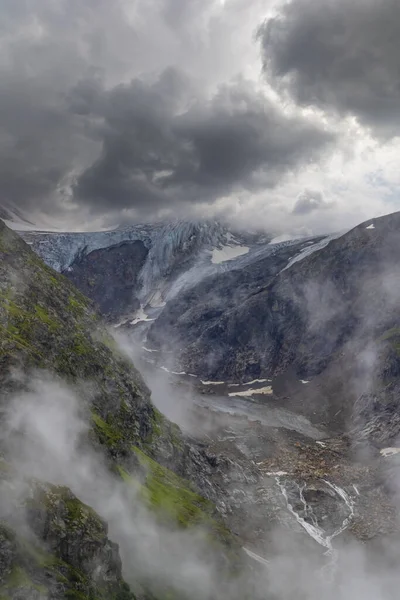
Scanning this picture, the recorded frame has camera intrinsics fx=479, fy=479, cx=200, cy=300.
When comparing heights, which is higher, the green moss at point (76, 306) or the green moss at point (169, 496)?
the green moss at point (76, 306)

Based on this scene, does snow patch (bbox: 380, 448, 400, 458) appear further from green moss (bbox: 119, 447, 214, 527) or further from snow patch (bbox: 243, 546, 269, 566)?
green moss (bbox: 119, 447, 214, 527)

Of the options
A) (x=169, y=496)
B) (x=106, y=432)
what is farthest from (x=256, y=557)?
(x=106, y=432)

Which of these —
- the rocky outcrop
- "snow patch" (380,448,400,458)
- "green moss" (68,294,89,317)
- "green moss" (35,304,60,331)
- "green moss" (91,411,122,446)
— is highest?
"green moss" (68,294,89,317)

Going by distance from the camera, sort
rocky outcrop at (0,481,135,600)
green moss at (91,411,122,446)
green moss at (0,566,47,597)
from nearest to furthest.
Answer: green moss at (0,566,47,597) → rocky outcrop at (0,481,135,600) → green moss at (91,411,122,446)

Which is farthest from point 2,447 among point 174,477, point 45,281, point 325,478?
point 325,478

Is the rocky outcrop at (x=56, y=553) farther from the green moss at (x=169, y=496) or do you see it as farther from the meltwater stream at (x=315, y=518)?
the meltwater stream at (x=315, y=518)

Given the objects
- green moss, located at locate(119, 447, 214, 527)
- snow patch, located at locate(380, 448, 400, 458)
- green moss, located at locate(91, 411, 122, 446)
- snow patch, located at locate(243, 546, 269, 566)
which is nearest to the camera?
green moss, located at locate(119, 447, 214, 527)

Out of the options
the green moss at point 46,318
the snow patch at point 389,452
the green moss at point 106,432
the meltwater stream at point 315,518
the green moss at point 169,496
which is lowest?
the meltwater stream at point 315,518

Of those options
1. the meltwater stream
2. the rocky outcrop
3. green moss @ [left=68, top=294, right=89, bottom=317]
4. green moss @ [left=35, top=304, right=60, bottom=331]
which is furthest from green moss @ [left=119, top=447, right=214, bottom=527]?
green moss @ [left=68, top=294, right=89, bottom=317]

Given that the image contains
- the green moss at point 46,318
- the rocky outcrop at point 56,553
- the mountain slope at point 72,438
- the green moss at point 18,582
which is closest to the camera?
the green moss at point 18,582

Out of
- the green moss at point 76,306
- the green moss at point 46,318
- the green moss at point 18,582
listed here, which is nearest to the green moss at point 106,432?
the green moss at point 46,318

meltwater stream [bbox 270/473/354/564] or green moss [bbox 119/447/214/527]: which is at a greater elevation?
green moss [bbox 119/447/214/527]

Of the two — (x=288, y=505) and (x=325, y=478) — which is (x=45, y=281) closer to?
(x=288, y=505)

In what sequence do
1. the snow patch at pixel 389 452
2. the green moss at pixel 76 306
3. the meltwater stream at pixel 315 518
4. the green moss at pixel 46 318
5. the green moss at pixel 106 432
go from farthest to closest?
1. the snow patch at pixel 389 452
2. the green moss at pixel 76 306
3. the meltwater stream at pixel 315 518
4. the green moss at pixel 46 318
5. the green moss at pixel 106 432
